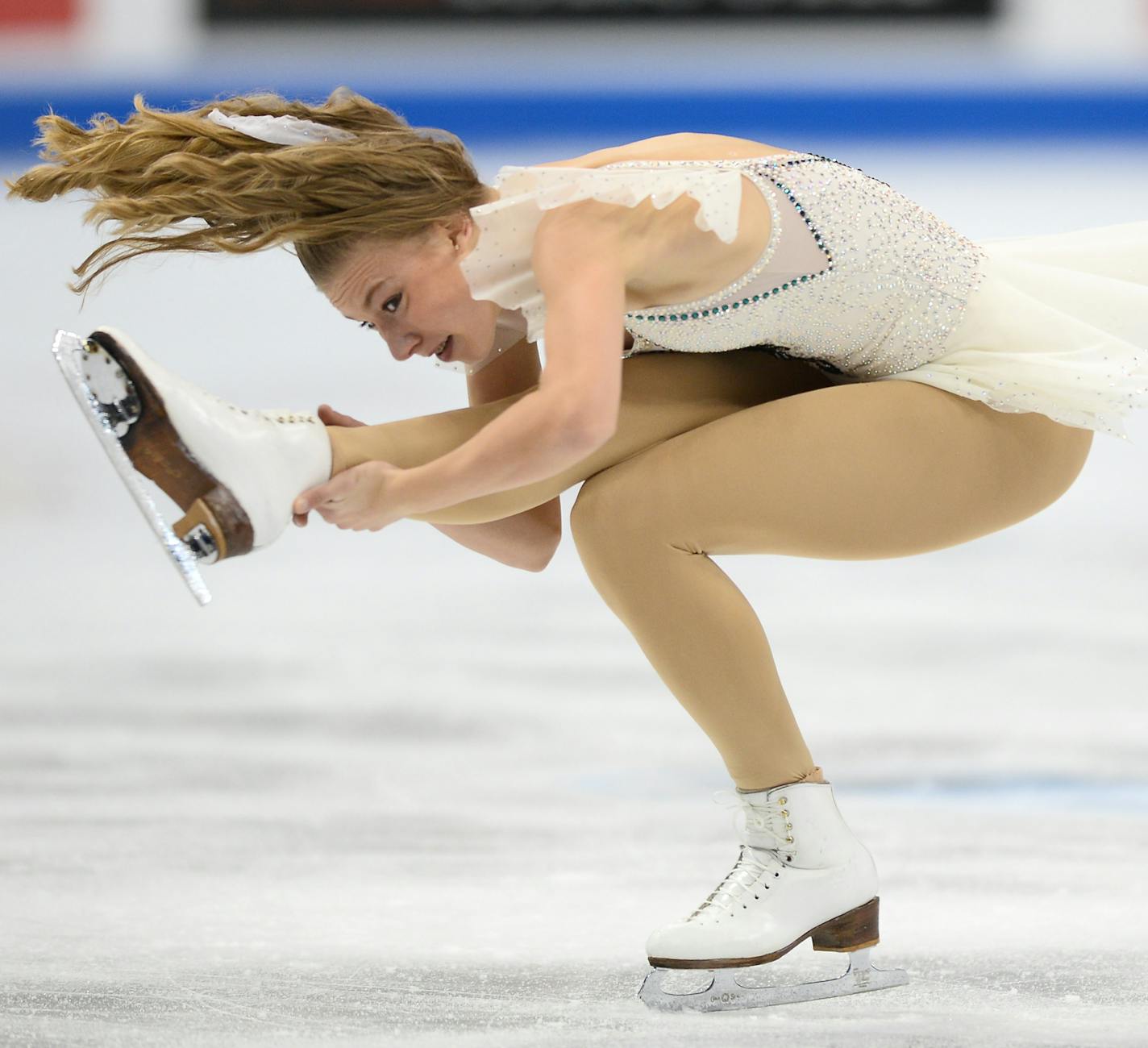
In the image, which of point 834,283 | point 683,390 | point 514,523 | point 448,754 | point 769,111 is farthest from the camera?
point 769,111

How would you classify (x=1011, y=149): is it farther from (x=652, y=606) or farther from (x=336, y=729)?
(x=652, y=606)

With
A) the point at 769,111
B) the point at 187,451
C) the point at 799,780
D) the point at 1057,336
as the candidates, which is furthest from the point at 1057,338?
the point at 769,111

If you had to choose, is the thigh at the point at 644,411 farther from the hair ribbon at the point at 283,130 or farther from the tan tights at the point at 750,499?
the hair ribbon at the point at 283,130

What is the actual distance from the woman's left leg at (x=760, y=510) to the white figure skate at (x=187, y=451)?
0.29 m

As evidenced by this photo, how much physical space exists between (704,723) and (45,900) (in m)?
0.75

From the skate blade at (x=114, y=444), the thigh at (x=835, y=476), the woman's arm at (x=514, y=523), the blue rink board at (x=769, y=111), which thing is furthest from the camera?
the blue rink board at (x=769, y=111)

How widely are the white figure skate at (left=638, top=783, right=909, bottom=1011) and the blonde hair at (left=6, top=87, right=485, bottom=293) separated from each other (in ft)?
2.10

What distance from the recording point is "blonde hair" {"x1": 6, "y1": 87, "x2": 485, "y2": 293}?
144cm

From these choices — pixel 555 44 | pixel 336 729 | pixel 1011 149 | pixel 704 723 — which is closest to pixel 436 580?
pixel 336 729

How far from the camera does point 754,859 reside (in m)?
1.57

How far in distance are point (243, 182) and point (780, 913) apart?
2.68 feet

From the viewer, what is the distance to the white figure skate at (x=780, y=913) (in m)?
1.51

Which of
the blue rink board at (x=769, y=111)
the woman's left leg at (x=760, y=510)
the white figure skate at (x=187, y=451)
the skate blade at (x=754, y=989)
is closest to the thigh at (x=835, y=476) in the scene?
the woman's left leg at (x=760, y=510)

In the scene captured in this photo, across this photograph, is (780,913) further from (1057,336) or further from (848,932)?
(1057,336)
